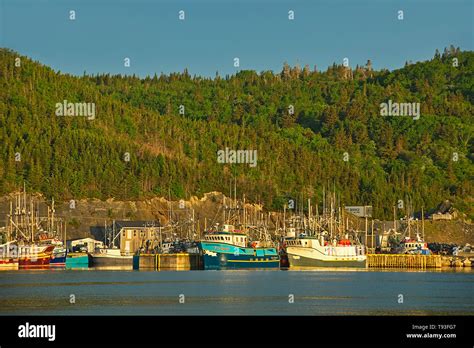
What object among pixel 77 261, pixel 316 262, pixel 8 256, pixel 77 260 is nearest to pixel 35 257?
pixel 8 256

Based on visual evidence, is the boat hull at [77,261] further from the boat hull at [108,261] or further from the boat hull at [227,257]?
the boat hull at [227,257]

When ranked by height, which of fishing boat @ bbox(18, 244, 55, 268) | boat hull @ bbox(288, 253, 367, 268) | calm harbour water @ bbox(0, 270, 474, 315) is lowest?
calm harbour water @ bbox(0, 270, 474, 315)

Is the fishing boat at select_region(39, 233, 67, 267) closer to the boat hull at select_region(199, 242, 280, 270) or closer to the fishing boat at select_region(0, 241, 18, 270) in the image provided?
the fishing boat at select_region(0, 241, 18, 270)

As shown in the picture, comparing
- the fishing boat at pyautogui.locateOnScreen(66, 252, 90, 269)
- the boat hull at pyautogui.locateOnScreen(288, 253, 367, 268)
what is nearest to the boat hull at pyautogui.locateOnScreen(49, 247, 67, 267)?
the fishing boat at pyautogui.locateOnScreen(66, 252, 90, 269)

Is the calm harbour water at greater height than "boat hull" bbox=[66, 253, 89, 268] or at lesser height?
lesser

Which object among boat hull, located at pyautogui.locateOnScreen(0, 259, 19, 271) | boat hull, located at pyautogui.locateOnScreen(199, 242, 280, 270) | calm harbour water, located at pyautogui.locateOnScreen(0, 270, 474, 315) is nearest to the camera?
calm harbour water, located at pyautogui.locateOnScreen(0, 270, 474, 315)

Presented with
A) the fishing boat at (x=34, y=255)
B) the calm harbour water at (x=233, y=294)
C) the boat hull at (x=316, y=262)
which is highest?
the fishing boat at (x=34, y=255)

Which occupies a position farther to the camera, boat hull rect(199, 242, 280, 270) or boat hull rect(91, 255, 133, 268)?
boat hull rect(91, 255, 133, 268)

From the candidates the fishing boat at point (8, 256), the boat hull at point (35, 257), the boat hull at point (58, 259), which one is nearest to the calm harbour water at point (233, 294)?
the fishing boat at point (8, 256)
